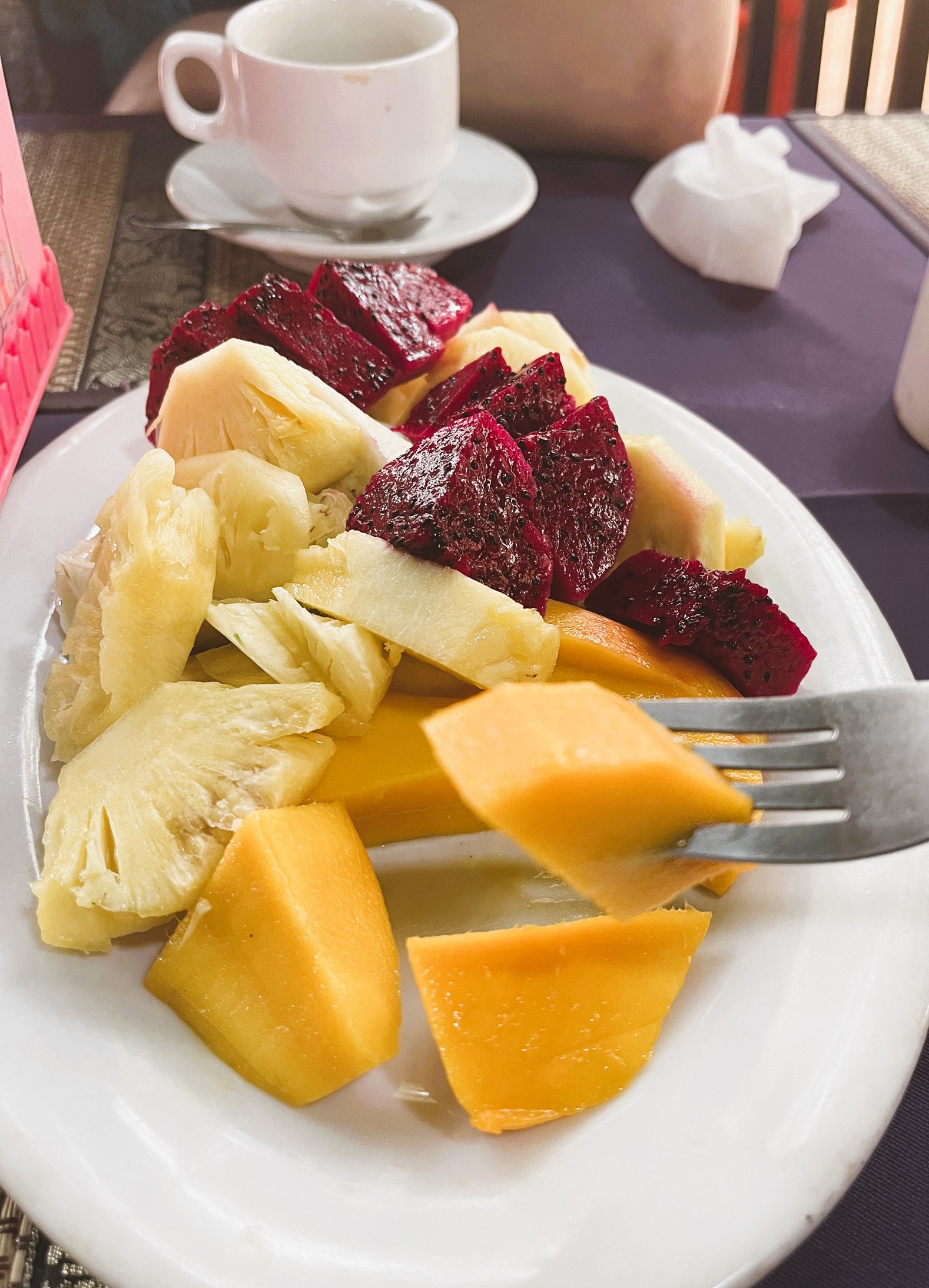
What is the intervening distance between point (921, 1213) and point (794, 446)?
1042 mm

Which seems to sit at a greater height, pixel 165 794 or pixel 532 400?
pixel 532 400

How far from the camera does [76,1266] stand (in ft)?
2.40

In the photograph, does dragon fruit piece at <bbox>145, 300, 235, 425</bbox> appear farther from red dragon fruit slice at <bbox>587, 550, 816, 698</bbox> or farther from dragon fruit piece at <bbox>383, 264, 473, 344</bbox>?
red dragon fruit slice at <bbox>587, 550, 816, 698</bbox>

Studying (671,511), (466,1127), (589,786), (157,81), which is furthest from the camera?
(157,81)

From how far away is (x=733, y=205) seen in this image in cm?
176

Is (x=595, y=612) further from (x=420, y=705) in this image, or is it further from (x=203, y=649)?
(x=203, y=649)

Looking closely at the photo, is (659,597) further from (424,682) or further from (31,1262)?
(31,1262)

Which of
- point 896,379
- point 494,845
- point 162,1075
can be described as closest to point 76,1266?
point 162,1075

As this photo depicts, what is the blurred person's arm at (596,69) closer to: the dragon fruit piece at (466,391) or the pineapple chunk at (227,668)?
the dragon fruit piece at (466,391)

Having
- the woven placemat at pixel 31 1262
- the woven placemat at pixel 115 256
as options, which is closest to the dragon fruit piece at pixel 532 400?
the woven placemat at pixel 115 256

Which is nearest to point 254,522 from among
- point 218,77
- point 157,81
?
point 218,77

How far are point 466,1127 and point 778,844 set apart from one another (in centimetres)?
31

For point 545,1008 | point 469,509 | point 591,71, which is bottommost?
point 545,1008

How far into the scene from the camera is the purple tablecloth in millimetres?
1378
